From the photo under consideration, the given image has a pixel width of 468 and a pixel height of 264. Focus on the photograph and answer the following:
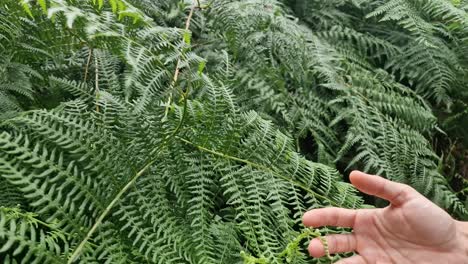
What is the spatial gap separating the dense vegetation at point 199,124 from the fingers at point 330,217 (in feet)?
0.19

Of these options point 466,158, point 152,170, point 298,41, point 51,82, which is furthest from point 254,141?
point 466,158

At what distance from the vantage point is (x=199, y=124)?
53.7 inches

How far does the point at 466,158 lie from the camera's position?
255cm

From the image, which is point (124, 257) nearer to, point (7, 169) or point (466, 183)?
point (7, 169)

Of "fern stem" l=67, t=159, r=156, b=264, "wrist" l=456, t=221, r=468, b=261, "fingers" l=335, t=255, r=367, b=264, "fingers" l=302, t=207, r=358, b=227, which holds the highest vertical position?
"fern stem" l=67, t=159, r=156, b=264

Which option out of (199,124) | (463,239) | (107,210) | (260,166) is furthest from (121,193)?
(463,239)

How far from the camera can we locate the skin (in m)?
1.22

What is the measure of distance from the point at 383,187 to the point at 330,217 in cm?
17

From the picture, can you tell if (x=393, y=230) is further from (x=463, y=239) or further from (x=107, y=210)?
(x=107, y=210)

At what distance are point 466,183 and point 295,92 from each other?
3.35ft

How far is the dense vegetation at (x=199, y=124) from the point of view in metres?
1.07

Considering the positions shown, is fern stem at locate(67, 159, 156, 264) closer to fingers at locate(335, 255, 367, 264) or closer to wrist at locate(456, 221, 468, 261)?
fingers at locate(335, 255, 367, 264)

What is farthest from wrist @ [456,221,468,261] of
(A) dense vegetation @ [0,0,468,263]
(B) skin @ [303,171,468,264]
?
(A) dense vegetation @ [0,0,468,263]

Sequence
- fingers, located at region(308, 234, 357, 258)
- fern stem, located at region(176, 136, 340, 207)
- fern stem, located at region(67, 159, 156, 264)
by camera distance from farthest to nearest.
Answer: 1. fern stem, located at region(176, 136, 340, 207)
2. fingers, located at region(308, 234, 357, 258)
3. fern stem, located at region(67, 159, 156, 264)
